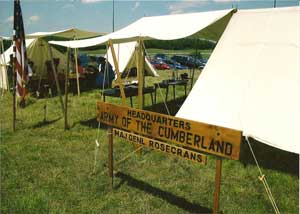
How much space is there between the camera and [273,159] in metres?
5.30

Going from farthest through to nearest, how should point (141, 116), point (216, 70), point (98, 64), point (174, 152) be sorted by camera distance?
point (98, 64)
point (216, 70)
point (141, 116)
point (174, 152)

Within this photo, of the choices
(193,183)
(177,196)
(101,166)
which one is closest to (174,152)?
(177,196)

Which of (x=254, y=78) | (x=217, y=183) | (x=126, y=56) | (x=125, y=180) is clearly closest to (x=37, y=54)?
(x=126, y=56)

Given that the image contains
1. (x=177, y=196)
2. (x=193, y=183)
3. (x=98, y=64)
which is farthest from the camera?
(x=98, y=64)

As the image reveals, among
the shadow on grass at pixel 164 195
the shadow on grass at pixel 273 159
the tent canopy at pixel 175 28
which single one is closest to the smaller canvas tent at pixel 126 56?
the tent canopy at pixel 175 28

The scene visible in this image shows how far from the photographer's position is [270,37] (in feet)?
16.1

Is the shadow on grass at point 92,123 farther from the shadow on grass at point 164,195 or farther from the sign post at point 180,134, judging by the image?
the sign post at point 180,134

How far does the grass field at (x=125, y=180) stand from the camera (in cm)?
393

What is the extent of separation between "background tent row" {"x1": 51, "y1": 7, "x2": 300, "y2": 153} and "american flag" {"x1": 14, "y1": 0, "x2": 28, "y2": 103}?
224cm

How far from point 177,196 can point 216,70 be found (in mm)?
2225

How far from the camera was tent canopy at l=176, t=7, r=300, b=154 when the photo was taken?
4.37 metres

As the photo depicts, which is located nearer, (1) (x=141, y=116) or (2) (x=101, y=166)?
(1) (x=141, y=116)

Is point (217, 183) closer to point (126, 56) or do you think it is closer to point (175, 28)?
point (175, 28)

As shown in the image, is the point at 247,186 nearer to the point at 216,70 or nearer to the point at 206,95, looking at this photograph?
the point at 206,95
